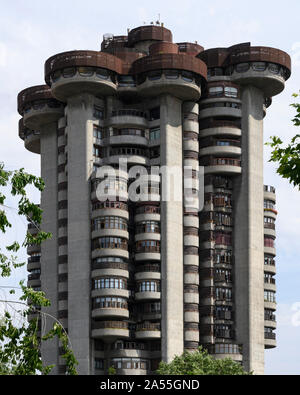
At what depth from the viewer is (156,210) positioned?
13812cm

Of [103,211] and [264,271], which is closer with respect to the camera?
[103,211]

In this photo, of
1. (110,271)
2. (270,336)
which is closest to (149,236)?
(110,271)

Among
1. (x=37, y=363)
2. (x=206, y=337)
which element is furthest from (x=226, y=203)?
(x=37, y=363)

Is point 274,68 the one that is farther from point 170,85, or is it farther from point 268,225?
point 268,225

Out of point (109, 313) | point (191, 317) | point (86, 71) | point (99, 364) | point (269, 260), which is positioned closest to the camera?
point (109, 313)

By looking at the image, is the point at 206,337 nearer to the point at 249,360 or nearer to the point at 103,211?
the point at 249,360

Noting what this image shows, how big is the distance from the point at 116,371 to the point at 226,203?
33.0 meters

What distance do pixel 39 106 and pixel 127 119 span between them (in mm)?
17520

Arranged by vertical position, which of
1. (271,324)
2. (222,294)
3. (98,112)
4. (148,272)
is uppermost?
(98,112)

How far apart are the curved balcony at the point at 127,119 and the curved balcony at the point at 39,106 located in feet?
36.8

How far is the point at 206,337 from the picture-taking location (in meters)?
141
